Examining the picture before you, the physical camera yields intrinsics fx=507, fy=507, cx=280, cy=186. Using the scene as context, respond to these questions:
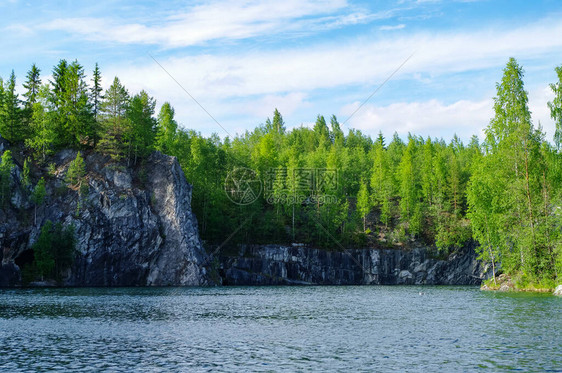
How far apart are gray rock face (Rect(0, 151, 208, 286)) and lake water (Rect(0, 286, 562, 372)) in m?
34.3

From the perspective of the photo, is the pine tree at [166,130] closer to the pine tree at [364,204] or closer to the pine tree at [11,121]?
the pine tree at [11,121]

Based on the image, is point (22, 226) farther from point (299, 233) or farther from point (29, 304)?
point (299, 233)

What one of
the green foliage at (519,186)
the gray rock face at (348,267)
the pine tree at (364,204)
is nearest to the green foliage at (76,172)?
the gray rock face at (348,267)

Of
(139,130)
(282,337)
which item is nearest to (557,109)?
(282,337)

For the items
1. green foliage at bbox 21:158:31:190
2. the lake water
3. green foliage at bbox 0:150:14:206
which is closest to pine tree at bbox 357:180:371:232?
the lake water

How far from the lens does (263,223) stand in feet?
340

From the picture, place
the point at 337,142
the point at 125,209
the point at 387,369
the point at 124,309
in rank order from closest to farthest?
the point at 387,369, the point at 124,309, the point at 125,209, the point at 337,142

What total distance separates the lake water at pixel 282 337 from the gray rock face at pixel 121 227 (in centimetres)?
3431

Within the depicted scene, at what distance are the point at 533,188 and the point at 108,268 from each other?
6387 centimetres

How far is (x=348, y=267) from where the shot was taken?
10444 centimetres

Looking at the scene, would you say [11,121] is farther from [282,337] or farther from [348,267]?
[282,337]

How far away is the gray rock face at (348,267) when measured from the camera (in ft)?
323

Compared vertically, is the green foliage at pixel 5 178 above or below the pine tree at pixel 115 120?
below

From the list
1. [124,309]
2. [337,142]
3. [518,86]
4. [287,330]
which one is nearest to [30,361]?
[287,330]
